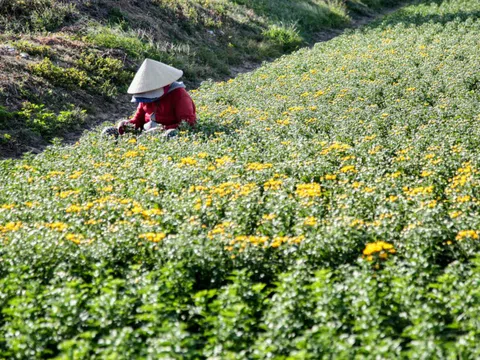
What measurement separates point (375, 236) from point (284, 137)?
3449mm

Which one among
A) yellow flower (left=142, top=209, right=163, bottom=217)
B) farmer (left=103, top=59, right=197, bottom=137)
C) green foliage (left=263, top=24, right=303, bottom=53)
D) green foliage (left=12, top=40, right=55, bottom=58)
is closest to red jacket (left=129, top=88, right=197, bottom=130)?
farmer (left=103, top=59, right=197, bottom=137)

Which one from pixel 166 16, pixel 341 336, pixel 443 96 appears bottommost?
pixel 166 16

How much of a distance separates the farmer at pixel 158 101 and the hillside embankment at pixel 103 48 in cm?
202

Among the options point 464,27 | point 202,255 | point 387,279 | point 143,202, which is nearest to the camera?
point 387,279

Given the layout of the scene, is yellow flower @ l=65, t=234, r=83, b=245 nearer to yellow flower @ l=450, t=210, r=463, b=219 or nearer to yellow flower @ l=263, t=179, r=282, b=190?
yellow flower @ l=263, t=179, r=282, b=190

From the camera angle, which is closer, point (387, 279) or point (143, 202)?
point (387, 279)

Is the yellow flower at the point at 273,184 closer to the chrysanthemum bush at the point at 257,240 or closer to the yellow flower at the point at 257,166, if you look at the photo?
the chrysanthemum bush at the point at 257,240

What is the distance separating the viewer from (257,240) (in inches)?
192

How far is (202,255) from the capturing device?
188 inches

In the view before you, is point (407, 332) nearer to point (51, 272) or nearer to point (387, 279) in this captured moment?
point (387, 279)

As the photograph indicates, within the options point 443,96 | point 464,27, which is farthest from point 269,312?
point 464,27

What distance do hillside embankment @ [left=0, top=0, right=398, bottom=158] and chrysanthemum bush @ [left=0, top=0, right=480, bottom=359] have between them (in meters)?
2.61

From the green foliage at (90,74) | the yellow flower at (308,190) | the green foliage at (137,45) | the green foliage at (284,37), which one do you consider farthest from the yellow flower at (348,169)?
the green foliage at (284,37)

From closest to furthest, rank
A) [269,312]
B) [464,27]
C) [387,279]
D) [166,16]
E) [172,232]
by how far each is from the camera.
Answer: [269,312] < [387,279] < [172,232] < [464,27] < [166,16]
